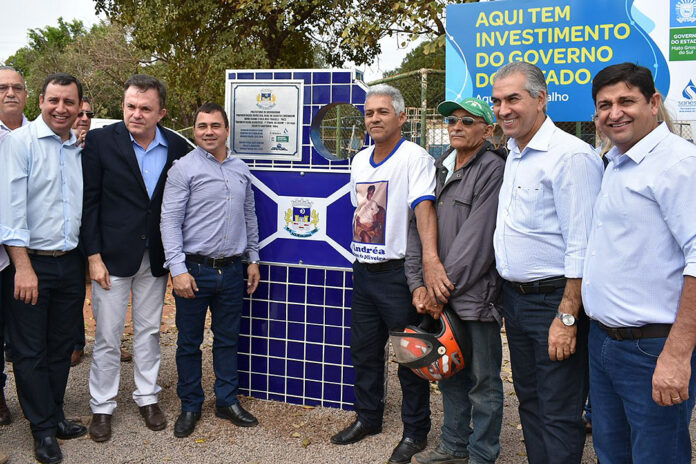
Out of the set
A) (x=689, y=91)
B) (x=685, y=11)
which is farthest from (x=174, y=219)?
(x=685, y=11)

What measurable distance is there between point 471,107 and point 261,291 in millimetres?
2106

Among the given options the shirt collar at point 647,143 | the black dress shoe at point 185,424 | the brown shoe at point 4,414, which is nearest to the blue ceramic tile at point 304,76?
the black dress shoe at point 185,424

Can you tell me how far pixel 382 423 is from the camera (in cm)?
417

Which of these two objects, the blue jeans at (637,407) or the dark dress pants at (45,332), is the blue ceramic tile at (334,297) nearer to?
the dark dress pants at (45,332)

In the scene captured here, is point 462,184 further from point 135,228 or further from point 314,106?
point 135,228

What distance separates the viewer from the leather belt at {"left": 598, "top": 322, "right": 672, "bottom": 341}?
7.30 ft

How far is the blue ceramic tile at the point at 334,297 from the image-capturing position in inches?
169

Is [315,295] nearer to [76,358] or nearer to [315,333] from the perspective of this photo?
[315,333]

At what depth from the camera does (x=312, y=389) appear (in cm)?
447

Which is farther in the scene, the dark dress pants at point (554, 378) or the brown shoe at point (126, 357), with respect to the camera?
the brown shoe at point (126, 357)

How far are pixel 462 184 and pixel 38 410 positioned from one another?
2.78 m

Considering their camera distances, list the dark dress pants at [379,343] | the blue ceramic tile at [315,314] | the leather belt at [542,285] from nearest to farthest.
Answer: the leather belt at [542,285]
the dark dress pants at [379,343]
the blue ceramic tile at [315,314]

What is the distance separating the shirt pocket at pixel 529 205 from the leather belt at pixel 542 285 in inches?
9.4

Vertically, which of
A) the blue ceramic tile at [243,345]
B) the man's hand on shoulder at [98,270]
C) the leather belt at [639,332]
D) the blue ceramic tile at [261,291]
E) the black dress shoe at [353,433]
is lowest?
the black dress shoe at [353,433]
